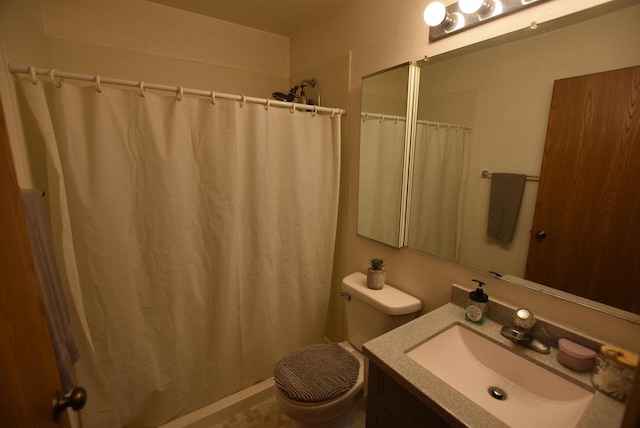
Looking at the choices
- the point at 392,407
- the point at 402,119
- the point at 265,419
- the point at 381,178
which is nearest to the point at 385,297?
the point at 392,407

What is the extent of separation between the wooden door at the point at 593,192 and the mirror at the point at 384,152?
590 mm

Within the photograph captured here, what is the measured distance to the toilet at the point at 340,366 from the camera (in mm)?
1202

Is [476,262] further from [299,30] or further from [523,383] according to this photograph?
[299,30]

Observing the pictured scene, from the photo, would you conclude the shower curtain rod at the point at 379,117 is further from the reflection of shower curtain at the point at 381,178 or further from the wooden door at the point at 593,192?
the wooden door at the point at 593,192

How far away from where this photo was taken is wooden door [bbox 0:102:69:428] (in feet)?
1.54

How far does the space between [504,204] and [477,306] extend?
412 mm

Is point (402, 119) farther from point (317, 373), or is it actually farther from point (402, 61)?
point (317, 373)

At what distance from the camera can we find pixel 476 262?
1.17 metres

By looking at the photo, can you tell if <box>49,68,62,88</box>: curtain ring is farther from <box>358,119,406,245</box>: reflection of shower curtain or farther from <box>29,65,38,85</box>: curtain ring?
<box>358,119,406,245</box>: reflection of shower curtain

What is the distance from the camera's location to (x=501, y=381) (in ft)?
3.09

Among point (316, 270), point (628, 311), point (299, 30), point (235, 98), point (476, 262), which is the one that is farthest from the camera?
A: point (299, 30)

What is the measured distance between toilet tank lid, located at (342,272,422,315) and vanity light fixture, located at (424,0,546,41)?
3.92ft

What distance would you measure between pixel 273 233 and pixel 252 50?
1404 mm

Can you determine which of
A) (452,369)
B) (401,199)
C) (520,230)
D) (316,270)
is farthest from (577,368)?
(316,270)
